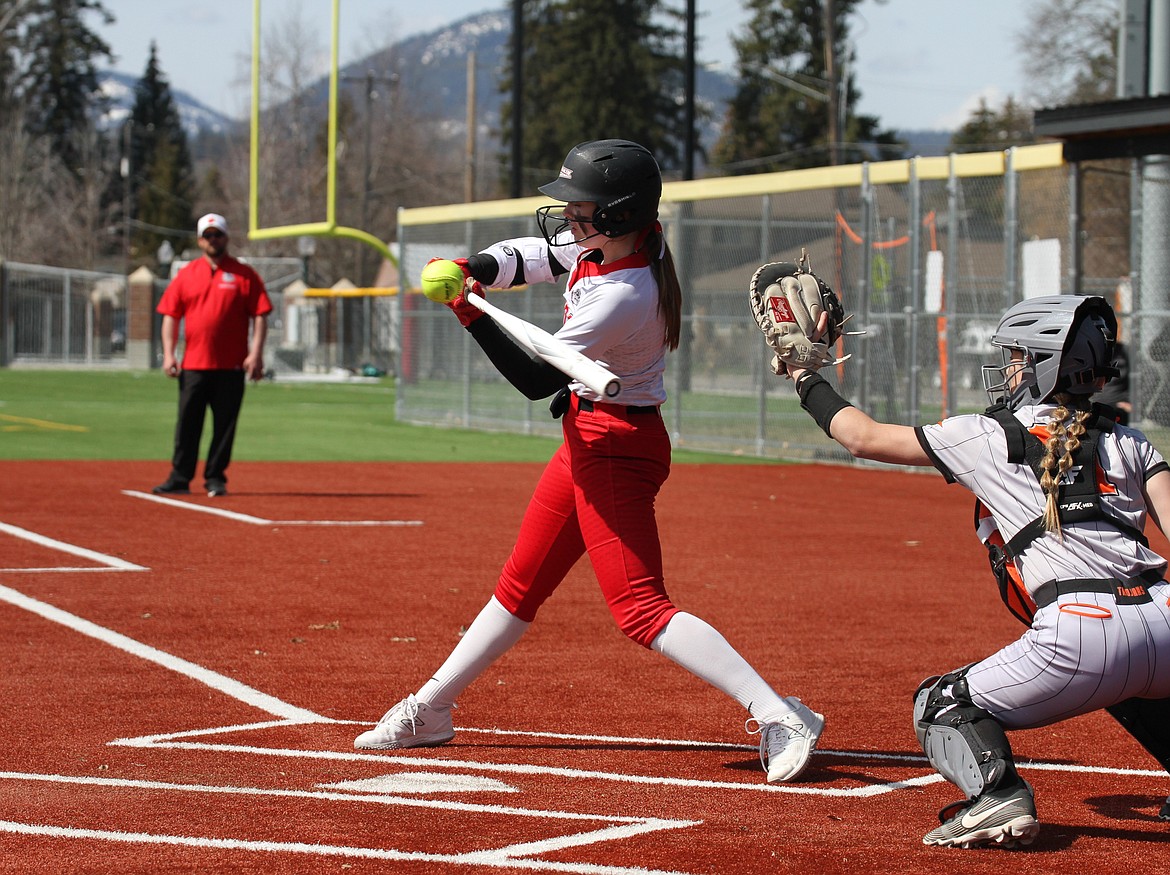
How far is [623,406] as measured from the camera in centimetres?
520

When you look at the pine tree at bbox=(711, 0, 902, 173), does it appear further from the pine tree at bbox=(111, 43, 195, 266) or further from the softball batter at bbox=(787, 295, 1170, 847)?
the softball batter at bbox=(787, 295, 1170, 847)

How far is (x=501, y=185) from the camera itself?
3009 inches

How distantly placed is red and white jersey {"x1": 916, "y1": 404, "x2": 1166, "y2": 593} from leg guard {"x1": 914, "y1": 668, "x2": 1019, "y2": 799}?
39cm

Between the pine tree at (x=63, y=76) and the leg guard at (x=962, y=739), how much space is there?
76.9 meters

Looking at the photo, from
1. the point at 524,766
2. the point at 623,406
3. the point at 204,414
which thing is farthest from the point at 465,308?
the point at 204,414

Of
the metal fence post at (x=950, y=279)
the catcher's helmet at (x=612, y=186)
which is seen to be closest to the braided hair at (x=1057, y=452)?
the catcher's helmet at (x=612, y=186)

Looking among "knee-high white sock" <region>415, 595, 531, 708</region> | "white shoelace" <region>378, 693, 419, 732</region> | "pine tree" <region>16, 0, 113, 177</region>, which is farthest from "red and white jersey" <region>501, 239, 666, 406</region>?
"pine tree" <region>16, 0, 113, 177</region>

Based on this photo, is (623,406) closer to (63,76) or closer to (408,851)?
(408,851)

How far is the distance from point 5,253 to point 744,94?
106ft

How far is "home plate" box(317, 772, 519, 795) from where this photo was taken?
16.1 feet

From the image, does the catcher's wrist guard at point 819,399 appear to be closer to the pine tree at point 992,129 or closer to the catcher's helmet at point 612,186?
the catcher's helmet at point 612,186

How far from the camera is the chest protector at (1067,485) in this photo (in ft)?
14.2

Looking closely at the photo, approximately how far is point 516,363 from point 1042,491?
168 centimetres

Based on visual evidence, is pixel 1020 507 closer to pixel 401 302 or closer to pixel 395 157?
pixel 401 302
